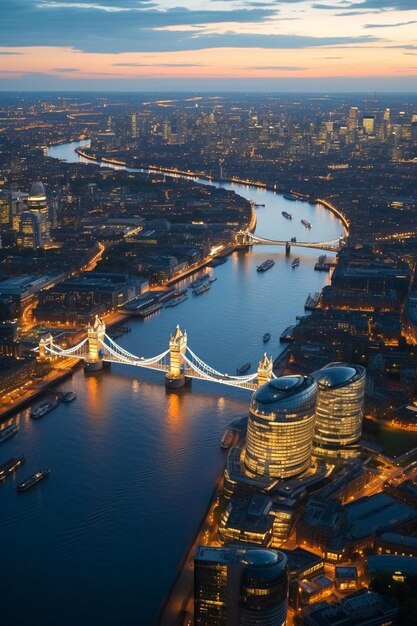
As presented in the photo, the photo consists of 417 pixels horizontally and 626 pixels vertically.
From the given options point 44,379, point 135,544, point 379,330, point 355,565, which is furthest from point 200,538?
point 379,330

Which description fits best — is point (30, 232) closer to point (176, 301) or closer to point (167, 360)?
point (176, 301)

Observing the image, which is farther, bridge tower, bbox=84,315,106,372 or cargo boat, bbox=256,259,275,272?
cargo boat, bbox=256,259,275,272

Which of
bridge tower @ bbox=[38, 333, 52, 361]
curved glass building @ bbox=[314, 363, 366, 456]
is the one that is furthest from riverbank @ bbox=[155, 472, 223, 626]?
bridge tower @ bbox=[38, 333, 52, 361]

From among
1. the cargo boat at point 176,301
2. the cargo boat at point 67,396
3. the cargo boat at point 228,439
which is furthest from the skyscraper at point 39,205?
the cargo boat at point 228,439

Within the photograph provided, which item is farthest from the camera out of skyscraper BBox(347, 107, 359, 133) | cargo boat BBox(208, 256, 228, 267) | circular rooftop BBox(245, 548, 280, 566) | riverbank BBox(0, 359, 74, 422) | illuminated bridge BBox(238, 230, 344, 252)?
skyscraper BBox(347, 107, 359, 133)

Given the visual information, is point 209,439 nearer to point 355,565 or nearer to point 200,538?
point 200,538

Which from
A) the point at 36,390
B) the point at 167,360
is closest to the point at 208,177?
the point at 167,360

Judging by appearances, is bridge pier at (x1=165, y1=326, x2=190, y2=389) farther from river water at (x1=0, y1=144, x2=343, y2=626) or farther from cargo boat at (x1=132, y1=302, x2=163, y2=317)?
cargo boat at (x1=132, y1=302, x2=163, y2=317)
